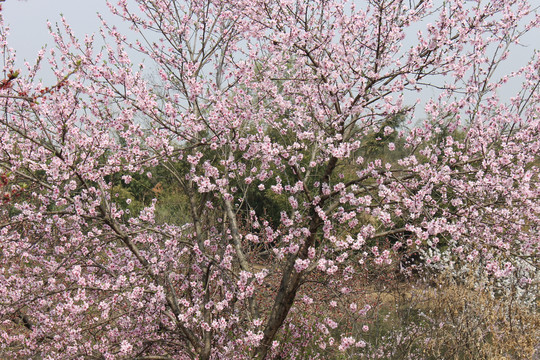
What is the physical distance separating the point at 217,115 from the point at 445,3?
258 centimetres

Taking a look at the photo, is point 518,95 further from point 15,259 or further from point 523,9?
point 15,259

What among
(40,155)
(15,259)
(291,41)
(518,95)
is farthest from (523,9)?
(15,259)

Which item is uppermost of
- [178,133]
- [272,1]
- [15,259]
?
[272,1]

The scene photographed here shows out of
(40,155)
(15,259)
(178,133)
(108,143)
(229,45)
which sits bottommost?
(15,259)

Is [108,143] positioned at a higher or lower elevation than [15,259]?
higher

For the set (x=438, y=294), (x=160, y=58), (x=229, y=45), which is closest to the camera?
(x=160, y=58)

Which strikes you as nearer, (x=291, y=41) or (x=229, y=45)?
(x=291, y=41)

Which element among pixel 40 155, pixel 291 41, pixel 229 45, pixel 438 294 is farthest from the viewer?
pixel 438 294

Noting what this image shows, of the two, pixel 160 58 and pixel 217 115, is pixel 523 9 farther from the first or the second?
pixel 160 58

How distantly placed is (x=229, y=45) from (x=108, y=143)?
276 centimetres

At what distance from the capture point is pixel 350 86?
423 cm

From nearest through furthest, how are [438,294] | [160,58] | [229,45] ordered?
1. [160,58]
2. [229,45]
3. [438,294]

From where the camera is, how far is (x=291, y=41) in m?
4.25

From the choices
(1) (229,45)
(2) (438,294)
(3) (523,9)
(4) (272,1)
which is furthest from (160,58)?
(2) (438,294)
